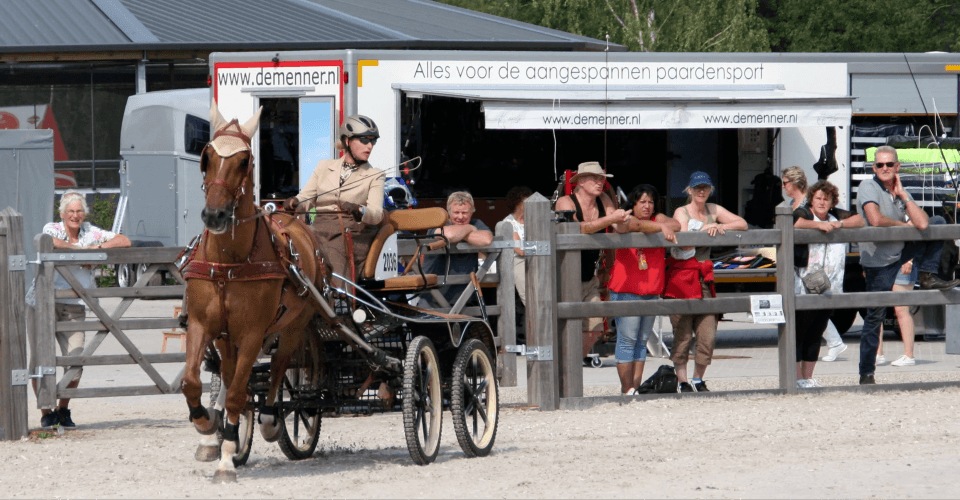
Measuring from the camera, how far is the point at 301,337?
8320mm

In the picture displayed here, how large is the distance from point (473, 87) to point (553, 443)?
280 inches

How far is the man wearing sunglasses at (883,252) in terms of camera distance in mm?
11969

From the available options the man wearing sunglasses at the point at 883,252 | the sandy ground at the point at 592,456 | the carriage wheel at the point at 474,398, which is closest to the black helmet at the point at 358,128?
the carriage wheel at the point at 474,398

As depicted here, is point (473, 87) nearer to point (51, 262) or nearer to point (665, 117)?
point (665, 117)

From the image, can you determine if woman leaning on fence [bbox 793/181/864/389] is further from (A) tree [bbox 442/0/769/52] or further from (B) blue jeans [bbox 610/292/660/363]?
(A) tree [bbox 442/0/769/52]

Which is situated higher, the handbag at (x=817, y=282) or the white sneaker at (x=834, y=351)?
the handbag at (x=817, y=282)

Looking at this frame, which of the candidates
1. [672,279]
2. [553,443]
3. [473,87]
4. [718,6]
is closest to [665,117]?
[473,87]

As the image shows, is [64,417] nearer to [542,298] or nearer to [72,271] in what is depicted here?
[72,271]

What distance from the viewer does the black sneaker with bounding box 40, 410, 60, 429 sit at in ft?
35.3

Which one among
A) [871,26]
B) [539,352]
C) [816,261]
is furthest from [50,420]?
[871,26]

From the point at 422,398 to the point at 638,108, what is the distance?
793cm

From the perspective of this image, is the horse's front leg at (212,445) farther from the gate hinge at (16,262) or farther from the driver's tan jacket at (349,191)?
the gate hinge at (16,262)

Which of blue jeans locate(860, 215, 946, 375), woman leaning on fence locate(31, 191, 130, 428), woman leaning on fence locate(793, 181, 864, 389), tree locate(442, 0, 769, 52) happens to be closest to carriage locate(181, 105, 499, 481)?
woman leaning on fence locate(31, 191, 130, 428)

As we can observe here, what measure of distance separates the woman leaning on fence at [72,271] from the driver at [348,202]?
2.66 metres
